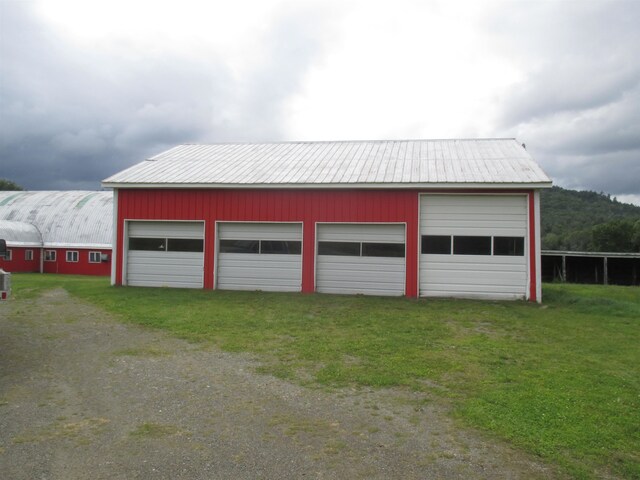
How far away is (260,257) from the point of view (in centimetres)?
1738

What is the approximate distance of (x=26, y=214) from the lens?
38.8 metres

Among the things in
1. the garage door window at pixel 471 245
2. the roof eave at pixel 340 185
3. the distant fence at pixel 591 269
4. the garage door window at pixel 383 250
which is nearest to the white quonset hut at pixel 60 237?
the roof eave at pixel 340 185

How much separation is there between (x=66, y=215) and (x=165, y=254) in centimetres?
2371

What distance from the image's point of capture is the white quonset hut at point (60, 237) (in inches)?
1366

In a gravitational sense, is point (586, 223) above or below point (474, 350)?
above

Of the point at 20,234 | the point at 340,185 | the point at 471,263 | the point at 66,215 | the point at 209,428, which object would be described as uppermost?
the point at 66,215

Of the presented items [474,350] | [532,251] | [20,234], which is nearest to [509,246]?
[532,251]

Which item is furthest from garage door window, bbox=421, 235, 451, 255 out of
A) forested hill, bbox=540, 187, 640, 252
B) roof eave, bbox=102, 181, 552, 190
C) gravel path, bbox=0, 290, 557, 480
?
forested hill, bbox=540, 187, 640, 252

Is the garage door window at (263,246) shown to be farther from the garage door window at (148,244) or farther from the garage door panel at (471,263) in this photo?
the garage door panel at (471,263)

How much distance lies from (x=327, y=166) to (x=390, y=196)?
3.17 metres

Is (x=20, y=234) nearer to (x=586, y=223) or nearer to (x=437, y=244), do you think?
(x=437, y=244)

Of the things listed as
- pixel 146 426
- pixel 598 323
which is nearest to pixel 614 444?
pixel 146 426

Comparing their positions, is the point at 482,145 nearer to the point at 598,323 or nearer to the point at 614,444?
the point at 598,323

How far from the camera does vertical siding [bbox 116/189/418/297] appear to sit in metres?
16.2
